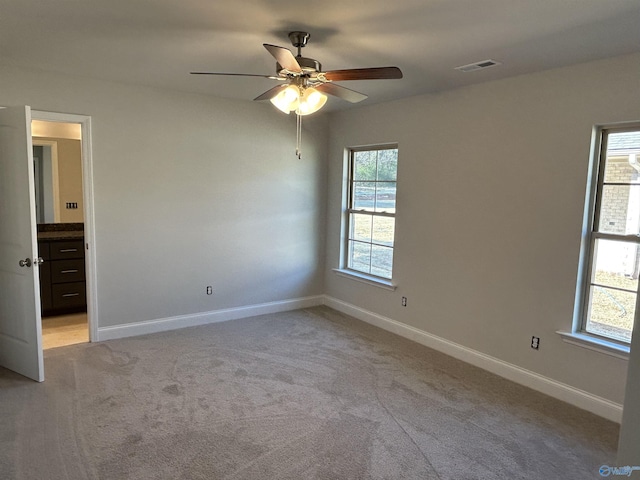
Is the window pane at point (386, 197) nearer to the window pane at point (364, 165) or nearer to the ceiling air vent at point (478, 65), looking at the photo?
Answer: the window pane at point (364, 165)

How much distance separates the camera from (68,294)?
501 cm

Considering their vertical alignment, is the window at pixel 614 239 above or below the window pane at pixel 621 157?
below

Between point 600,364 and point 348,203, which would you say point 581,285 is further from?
point 348,203

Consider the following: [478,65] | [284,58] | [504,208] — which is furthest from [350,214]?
[284,58]

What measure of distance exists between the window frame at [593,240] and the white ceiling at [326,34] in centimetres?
58

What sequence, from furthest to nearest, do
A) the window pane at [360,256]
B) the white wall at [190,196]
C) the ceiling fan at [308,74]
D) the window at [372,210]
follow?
the window pane at [360,256] < the window at [372,210] < the white wall at [190,196] < the ceiling fan at [308,74]

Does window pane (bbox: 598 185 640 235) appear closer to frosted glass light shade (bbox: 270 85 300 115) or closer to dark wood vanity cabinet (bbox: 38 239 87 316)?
frosted glass light shade (bbox: 270 85 300 115)

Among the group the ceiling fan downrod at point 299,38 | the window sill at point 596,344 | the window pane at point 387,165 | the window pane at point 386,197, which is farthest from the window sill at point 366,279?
the ceiling fan downrod at point 299,38

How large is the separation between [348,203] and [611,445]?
3495 mm

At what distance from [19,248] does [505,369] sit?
4.02 meters

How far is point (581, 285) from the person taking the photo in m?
3.15

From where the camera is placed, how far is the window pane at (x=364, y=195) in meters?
5.00

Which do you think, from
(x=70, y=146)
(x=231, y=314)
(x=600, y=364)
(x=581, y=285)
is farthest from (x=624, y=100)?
(x=70, y=146)

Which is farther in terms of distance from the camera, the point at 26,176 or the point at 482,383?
the point at 482,383
